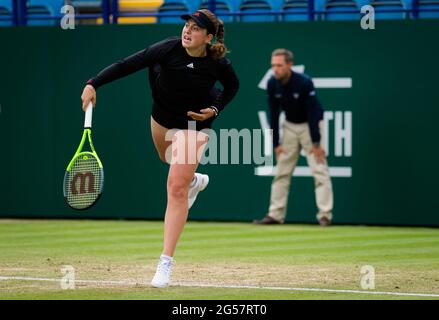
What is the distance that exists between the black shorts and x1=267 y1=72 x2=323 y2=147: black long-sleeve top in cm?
529

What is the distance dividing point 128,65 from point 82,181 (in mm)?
1006

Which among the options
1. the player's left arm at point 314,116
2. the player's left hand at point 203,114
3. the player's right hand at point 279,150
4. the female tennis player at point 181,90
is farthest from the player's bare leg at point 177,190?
the player's right hand at point 279,150

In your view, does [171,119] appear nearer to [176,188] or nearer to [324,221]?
[176,188]

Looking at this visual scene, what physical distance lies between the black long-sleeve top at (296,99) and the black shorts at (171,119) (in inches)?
208

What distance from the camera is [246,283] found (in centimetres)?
868

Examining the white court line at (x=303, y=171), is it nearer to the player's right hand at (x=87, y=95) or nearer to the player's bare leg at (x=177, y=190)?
the player's bare leg at (x=177, y=190)

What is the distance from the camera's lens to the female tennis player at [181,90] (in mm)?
8328

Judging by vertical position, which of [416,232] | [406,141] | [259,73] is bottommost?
[416,232]

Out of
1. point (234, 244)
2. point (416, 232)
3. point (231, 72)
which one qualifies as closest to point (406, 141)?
point (416, 232)

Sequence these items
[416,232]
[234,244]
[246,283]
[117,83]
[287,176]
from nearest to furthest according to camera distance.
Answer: [246,283] → [234,244] → [416,232] → [287,176] → [117,83]

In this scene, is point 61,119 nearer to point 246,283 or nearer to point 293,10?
point 293,10

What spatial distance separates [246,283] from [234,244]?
11.2 feet

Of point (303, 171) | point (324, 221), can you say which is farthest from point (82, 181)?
point (303, 171)

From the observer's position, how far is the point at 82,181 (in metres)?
8.62
